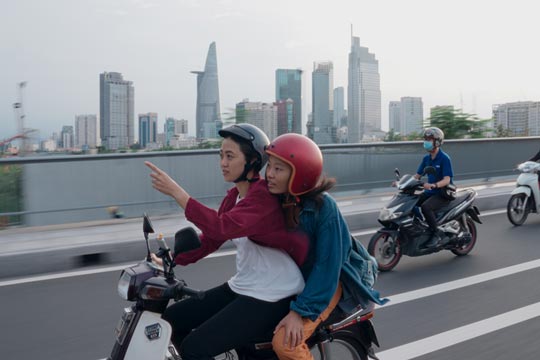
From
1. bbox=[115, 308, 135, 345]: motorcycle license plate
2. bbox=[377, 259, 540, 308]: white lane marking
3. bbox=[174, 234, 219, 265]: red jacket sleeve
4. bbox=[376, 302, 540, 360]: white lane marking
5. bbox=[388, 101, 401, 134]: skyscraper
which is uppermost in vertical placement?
bbox=[388, 101, 401, 134]: skyscraper

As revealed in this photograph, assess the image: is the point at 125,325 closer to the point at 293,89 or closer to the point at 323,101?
the point at 293,89

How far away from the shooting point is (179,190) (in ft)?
8.91

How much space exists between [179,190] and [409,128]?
15189mm

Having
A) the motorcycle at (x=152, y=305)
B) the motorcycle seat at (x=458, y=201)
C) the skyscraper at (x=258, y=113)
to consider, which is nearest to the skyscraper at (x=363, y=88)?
the skyscraper at (x=258, y=113)

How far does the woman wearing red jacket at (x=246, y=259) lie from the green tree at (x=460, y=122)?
16.5 m

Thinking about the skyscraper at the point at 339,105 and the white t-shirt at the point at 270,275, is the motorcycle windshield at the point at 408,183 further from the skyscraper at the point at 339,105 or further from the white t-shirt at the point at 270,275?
the skyscraper at the point at 339,105

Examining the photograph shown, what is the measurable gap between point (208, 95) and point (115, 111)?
2365 millimetres

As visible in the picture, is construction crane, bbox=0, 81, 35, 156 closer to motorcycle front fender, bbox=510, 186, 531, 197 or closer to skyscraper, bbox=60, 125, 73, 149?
skyscraper, bbox=60, 125, 73, 149

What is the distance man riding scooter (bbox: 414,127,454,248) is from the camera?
768 cm

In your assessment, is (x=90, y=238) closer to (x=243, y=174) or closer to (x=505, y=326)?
(x=505, y=326)

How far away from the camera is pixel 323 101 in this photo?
1512 centimetres

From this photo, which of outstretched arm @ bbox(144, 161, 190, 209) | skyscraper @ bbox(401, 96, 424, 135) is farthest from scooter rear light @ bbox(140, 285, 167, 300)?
skyscraper @ bbox(401, 96, 424, 135)

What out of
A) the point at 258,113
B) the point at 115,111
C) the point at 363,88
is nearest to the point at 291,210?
the point at 115,111

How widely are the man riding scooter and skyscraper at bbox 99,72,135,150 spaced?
4785mm
